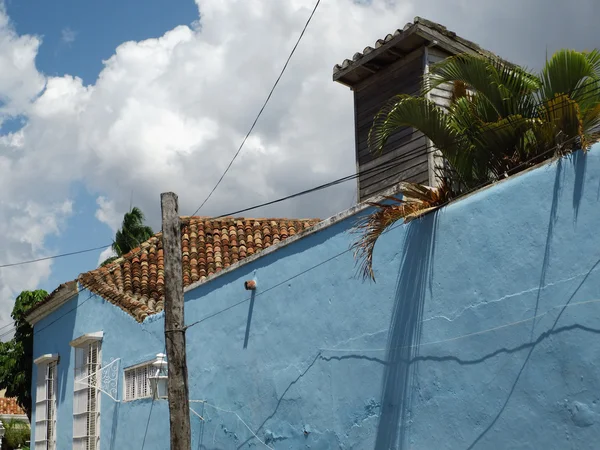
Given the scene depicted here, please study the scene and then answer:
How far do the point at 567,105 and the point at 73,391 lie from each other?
1126 cm

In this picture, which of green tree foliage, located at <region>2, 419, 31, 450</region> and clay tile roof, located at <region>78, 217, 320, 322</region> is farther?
green tree foliage, located at <region>2, 419, 31, 450</region>

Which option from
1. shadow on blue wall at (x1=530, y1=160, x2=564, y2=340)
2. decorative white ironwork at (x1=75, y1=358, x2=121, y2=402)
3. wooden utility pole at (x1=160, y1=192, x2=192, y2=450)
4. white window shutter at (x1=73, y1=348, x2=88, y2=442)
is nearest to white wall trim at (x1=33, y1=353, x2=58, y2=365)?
white window shutter at (x1=73, y1=348, x2=88, y2=442)

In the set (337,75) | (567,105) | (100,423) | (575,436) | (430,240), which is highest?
(337,75)

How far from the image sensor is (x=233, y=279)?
37.2 ft

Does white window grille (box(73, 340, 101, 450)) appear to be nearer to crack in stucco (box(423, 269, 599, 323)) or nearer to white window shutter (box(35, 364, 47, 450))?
white window shutter (box(35, 364, 47, 450))

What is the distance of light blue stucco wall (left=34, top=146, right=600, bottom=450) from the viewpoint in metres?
6.75

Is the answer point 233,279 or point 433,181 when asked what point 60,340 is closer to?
point 233,279

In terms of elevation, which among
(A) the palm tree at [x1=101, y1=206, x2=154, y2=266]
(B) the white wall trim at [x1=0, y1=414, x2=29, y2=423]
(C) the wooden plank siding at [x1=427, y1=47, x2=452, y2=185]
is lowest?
(B) the white wall trim at [x1=0, y1=414, x2=29, y2=423]

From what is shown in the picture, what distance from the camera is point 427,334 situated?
26.6 feet

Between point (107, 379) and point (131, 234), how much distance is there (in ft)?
37.2

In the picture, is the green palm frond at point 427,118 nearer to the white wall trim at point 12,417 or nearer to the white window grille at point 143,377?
the white window grille at point 143,377

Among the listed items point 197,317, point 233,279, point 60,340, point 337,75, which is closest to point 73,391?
point 60,340

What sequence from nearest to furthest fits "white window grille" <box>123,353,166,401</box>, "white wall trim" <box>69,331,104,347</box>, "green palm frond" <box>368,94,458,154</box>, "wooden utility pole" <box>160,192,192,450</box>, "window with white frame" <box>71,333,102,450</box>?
"green palm frond" <box>368,94,458,154</box>, "wooden utility pole" <box>160,192,192,450</box>, "white window grille" <box>123,353,166,401</box>, "window with white frame" <box>71,333,102,450</box>, "white wall trim" <box>69,331,104,347</box>

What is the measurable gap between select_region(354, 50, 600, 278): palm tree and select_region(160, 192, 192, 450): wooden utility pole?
2.12 m
